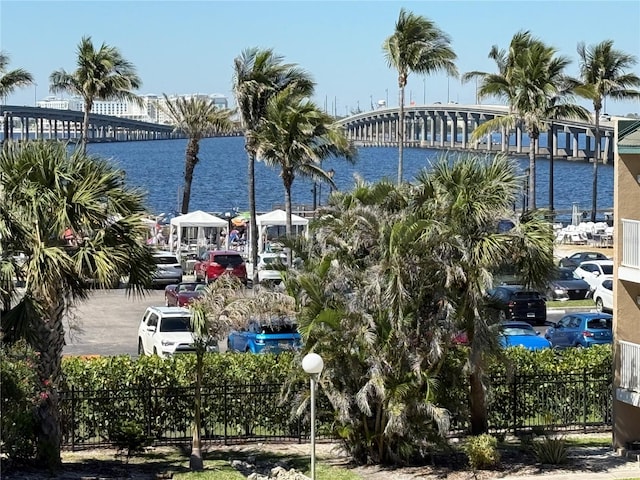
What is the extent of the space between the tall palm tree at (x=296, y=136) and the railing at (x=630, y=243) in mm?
15752

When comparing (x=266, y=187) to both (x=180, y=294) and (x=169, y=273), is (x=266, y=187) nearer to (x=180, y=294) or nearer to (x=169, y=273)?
(x=169, y=273)

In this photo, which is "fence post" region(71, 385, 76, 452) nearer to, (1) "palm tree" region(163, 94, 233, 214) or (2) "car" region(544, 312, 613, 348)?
(2) "car" region(544, 312, 613, 348)

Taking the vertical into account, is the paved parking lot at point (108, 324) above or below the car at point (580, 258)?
below

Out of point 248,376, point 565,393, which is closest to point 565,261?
A: point 565,393

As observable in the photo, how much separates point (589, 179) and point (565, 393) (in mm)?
147332

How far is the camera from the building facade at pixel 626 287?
2166cm

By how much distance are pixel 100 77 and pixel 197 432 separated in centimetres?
3496

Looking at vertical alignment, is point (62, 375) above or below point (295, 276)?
below

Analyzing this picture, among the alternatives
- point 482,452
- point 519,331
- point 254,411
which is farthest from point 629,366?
point 519,331

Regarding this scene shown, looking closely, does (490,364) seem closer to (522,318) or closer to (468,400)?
(468,400)

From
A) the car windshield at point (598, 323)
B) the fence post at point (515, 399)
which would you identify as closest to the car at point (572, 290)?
the car windshield at point (598, 323)

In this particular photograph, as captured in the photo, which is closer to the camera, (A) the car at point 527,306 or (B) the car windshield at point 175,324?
(B) the car windshield at point 175,324

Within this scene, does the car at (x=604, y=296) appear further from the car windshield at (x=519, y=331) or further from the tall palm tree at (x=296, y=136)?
the tall palm tree at (x=296, y=136)

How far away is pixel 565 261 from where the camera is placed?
1772 inches
